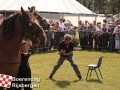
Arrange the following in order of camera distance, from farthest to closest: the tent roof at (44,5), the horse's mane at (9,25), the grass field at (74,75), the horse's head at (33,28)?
1. the tent roof at (44,5)
2. the grass field at (74,75)
3. the horse's mane at (9,25)
4. the horse's head at (33,28)

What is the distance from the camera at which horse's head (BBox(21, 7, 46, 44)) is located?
599cm

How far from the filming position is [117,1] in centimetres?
5538

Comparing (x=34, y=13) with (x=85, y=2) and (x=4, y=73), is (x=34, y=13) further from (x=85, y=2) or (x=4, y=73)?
(x=85, y=2)

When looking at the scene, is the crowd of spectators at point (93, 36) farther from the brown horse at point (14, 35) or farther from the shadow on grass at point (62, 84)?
the brown horse at point (14, 35)

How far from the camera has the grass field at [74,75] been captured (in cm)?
1053

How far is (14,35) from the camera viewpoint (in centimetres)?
625

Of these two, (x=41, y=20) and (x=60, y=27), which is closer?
(x=41, y=20)

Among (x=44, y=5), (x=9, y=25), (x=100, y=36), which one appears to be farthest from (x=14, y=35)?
(x=44, y=5)

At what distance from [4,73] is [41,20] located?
48.8 inches

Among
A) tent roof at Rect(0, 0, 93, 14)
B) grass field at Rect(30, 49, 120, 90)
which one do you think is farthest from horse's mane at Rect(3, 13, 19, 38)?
tent roof at Rect(0, 0, 93, 14)

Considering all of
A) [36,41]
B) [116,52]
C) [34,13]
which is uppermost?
[34,13]

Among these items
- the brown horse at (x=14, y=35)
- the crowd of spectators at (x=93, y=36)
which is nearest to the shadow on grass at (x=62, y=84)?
the brown horse at (x=14, y=35)

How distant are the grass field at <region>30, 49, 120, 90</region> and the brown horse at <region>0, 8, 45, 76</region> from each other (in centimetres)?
366

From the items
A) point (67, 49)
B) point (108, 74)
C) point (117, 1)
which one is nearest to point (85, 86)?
point (67, 49)
